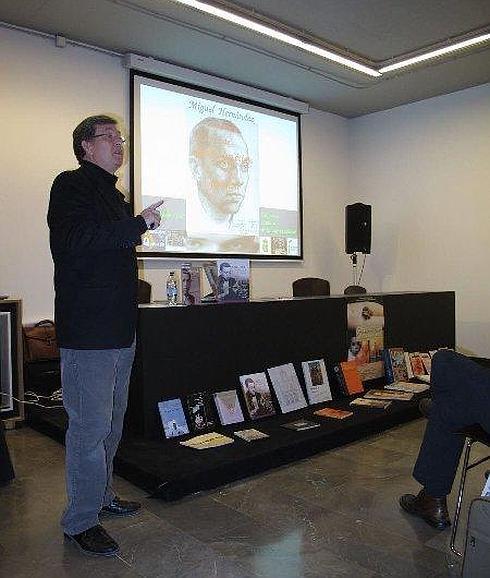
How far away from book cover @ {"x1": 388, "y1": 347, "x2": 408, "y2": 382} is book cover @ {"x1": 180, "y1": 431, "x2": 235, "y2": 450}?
1722mm

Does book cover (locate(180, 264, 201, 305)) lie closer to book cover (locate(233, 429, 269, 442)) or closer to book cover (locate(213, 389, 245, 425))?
book cover (locate(213, 389, 245, 425))

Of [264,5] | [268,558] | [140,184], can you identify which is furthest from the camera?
[140,184]

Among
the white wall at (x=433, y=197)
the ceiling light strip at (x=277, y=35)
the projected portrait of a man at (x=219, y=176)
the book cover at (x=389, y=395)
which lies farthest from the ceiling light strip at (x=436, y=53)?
the book cover at (x=389, y=395)

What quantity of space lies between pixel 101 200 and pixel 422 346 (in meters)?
3.25

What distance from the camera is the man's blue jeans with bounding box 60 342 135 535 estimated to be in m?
1.77

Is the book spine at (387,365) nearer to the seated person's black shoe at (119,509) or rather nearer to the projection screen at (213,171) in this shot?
the projection screen at (213,171)

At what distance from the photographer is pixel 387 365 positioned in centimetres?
393

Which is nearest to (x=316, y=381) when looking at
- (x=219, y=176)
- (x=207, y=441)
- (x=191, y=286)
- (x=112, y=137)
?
(x=207, y=441)

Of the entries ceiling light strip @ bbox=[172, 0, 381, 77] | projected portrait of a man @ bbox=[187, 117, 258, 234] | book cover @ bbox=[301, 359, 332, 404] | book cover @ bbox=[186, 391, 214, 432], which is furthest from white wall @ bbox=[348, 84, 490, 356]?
book cover @ bbox=[186, 391, 214, 432]

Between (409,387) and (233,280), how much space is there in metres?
1.65

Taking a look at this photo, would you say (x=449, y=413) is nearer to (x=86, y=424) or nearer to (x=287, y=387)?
(x=86, y=424)

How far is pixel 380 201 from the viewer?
648cm

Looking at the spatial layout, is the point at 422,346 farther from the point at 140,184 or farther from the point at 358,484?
the point at 140,184

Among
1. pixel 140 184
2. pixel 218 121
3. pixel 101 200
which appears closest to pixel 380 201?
pixel 218 121
